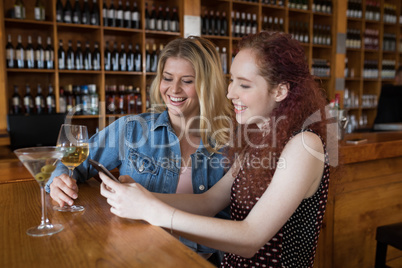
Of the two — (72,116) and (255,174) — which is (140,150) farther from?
(72,116)

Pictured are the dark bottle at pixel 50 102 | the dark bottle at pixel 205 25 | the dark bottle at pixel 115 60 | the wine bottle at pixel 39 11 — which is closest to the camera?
the wine bottle at pixel 39 11

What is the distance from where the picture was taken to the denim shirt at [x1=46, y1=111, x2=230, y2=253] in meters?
1.52

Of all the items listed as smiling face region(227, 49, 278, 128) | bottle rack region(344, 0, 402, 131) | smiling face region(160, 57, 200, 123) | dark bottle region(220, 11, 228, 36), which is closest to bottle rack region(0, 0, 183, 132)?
dark bottle region(220, 11, 228, 36)

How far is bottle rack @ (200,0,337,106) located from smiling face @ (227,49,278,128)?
10.8ft

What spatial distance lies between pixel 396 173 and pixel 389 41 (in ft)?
14.8

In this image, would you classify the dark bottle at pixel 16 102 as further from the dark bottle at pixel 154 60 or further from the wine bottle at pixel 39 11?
the dark bottle at pixel 154 60

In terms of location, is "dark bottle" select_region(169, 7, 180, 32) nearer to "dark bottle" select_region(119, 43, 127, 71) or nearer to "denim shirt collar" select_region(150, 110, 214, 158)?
"dark bottle" select_region(119, 43, 127, 71)

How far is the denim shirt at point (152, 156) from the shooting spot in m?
1.52

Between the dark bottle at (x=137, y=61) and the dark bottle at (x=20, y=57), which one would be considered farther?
the dark bottle at (x=137, y=61)

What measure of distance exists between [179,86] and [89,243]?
3.22ft

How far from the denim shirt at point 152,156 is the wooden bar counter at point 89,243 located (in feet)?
1.50

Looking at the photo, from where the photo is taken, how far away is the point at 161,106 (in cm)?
185

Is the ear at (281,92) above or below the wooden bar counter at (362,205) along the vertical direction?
above

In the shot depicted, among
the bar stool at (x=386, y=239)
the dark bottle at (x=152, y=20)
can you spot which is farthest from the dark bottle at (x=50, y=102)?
the bar stool at (x=386, y=239)
